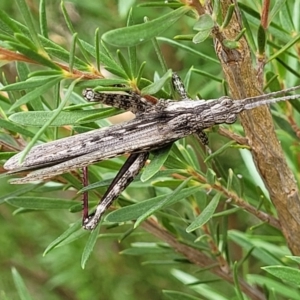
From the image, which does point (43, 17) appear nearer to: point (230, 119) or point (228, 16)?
point (228, 16)

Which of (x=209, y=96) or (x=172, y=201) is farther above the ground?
(x=172, y=201)

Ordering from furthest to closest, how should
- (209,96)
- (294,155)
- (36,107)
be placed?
1. (209,96)
2. (294,155)
3. (36,107)

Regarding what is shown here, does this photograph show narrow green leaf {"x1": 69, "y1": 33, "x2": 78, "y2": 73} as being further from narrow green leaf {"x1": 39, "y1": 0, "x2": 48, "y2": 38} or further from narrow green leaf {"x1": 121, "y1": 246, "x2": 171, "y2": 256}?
narrow green leaf {"x1": 121, "y1": 246, "x2": 171, "y2": 256}

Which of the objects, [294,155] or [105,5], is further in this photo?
[105,5]

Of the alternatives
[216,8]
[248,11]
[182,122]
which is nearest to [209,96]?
[182,122]

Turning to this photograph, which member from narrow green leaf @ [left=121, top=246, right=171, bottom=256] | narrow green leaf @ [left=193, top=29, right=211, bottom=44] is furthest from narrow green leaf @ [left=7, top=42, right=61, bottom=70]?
narrow green leaf @ [left=121, top=246, right=171, bottom=256]

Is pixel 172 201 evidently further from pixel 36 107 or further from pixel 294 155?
pixel 294 155

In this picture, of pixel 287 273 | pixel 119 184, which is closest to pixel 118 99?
pixel 119 184

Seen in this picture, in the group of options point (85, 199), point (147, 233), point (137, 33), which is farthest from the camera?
point (147, 233)
